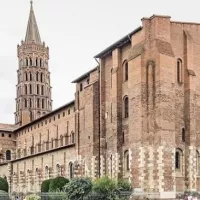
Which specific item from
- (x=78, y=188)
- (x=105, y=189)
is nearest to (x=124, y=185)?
(x=105, y=189)

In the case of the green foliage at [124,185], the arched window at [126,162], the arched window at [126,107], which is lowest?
the green foliage at [124,185]

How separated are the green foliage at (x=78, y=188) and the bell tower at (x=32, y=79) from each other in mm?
79750

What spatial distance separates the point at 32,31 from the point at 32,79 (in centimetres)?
1115

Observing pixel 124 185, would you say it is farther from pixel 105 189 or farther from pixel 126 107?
pixel 126 107

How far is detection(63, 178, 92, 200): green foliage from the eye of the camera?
35.6 metres

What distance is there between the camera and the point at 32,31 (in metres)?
120

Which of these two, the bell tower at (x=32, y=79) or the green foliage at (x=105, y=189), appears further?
the bell tower at (x=32, y=79)

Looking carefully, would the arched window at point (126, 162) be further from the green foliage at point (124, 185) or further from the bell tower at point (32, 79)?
the bell tower at point (32, 79)

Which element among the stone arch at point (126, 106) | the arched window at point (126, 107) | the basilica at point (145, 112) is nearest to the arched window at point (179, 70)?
the basilica at point (145, 112)

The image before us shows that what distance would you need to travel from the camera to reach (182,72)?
43812 mm

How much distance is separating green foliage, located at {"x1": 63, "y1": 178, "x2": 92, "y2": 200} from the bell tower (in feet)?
262

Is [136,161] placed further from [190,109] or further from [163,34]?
[163,34]

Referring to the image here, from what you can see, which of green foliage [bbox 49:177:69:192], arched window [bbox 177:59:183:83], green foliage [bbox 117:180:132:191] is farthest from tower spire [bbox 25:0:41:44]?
green foliage [bbox 117:180:132:191]

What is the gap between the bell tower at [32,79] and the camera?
11656cm
